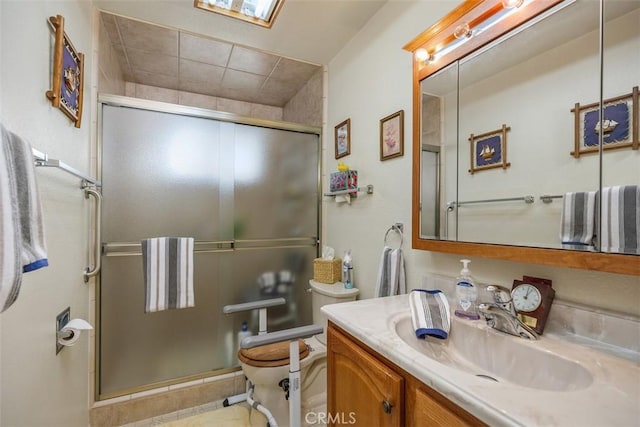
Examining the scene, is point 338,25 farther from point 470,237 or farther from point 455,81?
point 470,237

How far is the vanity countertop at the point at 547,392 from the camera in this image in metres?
0.46

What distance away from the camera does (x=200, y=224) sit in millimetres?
1862

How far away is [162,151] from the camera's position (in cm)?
177

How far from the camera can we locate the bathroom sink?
2.17ft

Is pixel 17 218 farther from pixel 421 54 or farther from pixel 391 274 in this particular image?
pixel 421 54

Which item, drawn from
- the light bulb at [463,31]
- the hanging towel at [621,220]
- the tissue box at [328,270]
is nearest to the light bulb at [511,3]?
the light bulb at [463,31]

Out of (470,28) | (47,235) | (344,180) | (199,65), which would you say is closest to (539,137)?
(470,28)

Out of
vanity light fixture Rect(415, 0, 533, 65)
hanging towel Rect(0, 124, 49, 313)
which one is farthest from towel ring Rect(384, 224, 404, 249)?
hanging towel Rect(0, 124, 49, 313)

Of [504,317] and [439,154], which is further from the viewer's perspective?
[439,154]

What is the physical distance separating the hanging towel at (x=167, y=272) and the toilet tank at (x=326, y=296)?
2.53 ft

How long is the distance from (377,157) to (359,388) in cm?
115

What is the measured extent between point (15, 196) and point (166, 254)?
3.51 feet

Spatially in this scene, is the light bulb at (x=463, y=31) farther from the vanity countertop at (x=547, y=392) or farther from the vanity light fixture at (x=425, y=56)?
the vanity countertop at (x=547, y=392)

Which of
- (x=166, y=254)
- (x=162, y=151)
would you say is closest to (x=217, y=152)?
(x=162, y=151)
